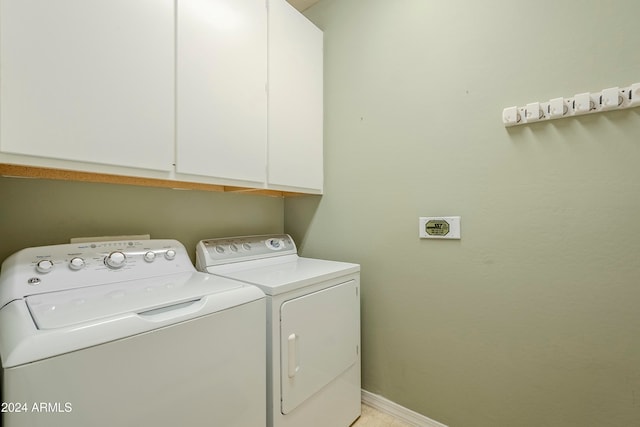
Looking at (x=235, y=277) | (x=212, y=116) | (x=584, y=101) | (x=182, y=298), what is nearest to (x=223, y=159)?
(x=212, y=116)

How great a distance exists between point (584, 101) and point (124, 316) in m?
1.82

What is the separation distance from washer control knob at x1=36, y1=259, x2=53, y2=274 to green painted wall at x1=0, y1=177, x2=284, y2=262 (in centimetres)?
24

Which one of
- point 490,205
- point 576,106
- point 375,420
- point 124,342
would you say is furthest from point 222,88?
point 375,420

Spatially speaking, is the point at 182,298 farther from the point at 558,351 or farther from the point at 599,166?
the point at 599,166

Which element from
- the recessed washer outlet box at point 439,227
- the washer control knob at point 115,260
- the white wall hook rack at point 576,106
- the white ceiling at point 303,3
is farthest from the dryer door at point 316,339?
the white ceiling at point 303,3

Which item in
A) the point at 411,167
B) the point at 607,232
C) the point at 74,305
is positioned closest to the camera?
the point at 74,305

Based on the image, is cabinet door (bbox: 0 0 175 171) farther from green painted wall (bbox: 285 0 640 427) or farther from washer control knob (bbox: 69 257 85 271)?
green painted wall (bbox: 285 0 640 427)

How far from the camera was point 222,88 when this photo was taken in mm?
1333

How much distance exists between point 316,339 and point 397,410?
808 mm

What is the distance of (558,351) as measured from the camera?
119 cm

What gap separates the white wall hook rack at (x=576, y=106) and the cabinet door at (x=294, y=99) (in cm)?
110

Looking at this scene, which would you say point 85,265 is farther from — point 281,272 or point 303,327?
point 303,327

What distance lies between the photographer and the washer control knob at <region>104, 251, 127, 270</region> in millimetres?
1134

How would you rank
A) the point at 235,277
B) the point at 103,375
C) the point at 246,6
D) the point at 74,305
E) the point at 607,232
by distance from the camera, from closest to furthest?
the point at 103,375, the point at 74,305, the point at 607,232, the point at 235,277, the point at 246,6
